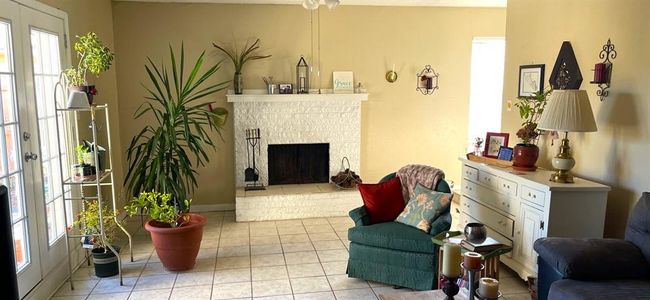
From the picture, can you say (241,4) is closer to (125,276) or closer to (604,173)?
(125,276)

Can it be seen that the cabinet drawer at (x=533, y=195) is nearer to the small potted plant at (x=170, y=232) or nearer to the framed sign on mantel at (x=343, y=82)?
the small potted plant at (x=170, y=232)

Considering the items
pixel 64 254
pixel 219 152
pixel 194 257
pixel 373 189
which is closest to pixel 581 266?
pixel 373 189

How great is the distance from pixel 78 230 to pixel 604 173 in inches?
164

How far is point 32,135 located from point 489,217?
140 inches

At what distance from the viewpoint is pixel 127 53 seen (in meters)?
5.23

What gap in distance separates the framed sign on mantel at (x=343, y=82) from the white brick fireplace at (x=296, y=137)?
0.11m

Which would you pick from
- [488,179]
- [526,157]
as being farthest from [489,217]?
[526,157]

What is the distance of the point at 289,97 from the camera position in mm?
5398

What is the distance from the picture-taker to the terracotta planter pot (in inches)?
145

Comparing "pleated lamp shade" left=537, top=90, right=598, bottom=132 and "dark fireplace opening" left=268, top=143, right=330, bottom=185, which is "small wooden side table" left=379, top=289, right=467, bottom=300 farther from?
"dark fireplace opening" left=268, top=143, right=330, bottom=185

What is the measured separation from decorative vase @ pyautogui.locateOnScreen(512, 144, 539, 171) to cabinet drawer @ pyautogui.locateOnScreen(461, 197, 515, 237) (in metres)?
0.42

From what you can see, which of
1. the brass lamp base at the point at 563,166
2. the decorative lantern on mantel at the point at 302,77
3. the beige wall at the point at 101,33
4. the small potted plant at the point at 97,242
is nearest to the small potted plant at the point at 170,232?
the small potted plant at the point at 97,242

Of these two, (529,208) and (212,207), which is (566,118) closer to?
(529,208)

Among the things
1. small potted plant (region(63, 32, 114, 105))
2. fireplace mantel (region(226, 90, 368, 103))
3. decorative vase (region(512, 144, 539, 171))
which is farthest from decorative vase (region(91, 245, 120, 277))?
decorative vase (region(512, 144, 539, 171))
